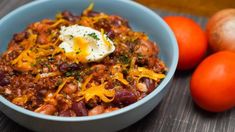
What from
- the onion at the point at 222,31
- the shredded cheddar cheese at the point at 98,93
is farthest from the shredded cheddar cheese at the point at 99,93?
the onion at the point at 222,31

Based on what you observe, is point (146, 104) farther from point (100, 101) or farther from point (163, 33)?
point (163, 33)

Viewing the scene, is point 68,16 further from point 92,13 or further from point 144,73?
point 144,73

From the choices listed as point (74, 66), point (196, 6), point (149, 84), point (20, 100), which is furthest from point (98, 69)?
point (196, 6)

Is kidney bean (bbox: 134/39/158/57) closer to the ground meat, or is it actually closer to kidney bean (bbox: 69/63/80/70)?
the ground meat

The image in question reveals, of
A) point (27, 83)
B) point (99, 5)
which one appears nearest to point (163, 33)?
point (99, 5)

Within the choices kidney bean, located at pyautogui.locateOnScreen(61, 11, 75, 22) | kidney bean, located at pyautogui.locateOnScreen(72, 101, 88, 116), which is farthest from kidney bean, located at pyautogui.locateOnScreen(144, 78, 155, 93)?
kidney bean, located at pyautogui.locateOnScreen(61, 11, 75, 22)

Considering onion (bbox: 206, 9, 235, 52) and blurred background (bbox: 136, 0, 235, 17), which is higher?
onion (bbox: 206, 9, 235, 52)
